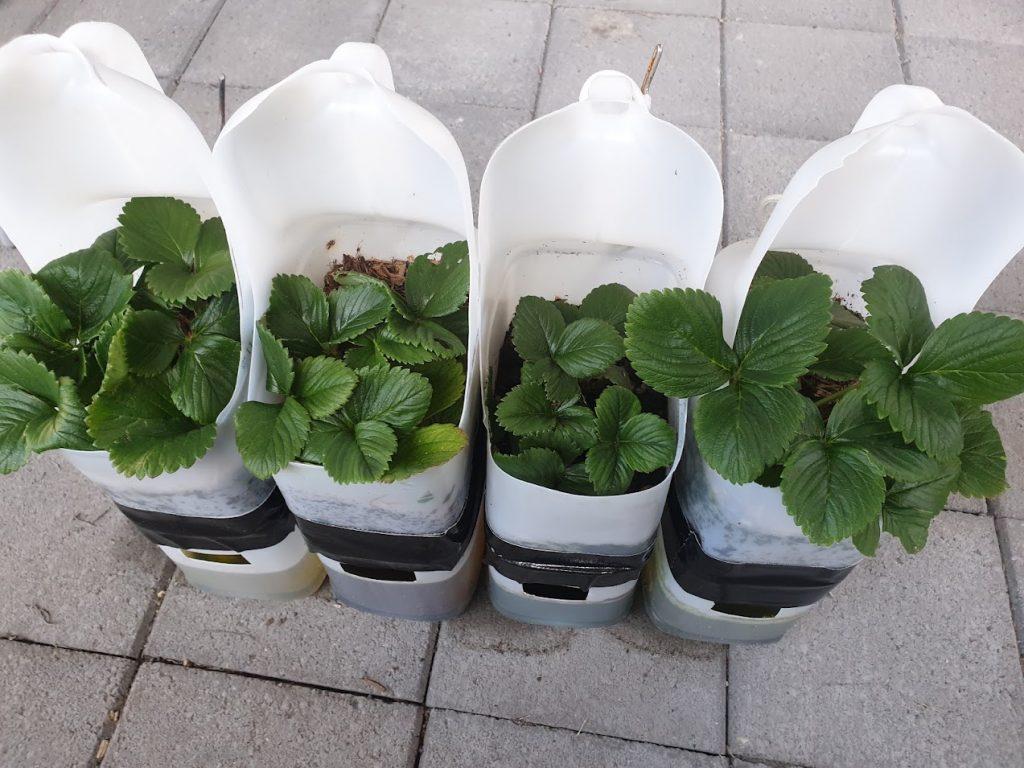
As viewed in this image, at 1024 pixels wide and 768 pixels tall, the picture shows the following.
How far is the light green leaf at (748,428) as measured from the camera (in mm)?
634

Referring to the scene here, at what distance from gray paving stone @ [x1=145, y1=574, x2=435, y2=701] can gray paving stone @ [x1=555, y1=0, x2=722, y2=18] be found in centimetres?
167

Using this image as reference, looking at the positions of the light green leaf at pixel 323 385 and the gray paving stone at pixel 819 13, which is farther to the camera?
the gray paving stone at pixel 819 13

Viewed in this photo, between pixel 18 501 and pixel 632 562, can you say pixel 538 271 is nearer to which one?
pixel 632 562

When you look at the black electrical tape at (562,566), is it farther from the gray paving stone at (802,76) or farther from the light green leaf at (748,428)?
the gray paving stone at (802,76)

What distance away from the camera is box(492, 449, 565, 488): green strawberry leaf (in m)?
0.73

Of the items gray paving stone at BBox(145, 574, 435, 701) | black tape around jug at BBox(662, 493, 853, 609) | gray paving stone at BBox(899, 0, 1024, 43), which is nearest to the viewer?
black tape around jug at BBox(662, 493, 853, 609)

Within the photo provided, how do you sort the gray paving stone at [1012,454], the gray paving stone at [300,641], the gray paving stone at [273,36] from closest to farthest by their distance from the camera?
the gray paving stone at [300,641] → the gray paving stone at [1012,454] → the gray paving stone at [273,36]

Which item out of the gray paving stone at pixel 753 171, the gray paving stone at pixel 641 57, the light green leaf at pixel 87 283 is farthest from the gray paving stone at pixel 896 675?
the gray paving stone at pixel 641 57

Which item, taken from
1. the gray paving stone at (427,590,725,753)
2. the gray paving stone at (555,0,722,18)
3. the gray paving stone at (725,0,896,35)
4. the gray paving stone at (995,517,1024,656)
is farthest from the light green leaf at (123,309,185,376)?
the gray paving stone at (725,0,896,35)

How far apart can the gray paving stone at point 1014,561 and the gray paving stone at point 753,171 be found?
0.70 meters

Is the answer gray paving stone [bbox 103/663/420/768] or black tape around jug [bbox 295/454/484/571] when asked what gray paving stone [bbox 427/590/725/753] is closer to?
gray paving stone [bbox 103/663/420/768]

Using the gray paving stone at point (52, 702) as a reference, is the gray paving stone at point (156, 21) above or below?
above

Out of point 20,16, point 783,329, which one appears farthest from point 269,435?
point 20,16

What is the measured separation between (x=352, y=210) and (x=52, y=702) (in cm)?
84
